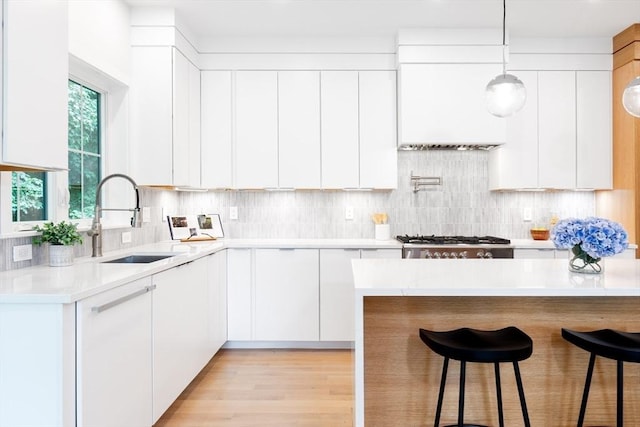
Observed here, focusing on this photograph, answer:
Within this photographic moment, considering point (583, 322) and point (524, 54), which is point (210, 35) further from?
point (583, 322)

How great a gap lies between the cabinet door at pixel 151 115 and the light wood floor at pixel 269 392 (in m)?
1.54

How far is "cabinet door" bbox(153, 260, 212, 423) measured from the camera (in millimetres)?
2217

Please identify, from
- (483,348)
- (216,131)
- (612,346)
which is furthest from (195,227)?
(612,346)

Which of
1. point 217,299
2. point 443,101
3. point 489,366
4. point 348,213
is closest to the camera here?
point 489,366

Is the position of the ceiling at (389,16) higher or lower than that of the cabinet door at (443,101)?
higher

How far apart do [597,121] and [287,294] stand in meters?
3.18

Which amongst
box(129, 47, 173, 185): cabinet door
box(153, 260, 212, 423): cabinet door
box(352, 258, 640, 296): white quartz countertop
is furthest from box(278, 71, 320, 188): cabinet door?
box(352, 258, 640, 296): white quartz countertop

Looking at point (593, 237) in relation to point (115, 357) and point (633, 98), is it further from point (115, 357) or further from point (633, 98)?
point (115, 357)

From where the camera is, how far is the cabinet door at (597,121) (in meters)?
3.73

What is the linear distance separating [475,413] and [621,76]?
3.31 m

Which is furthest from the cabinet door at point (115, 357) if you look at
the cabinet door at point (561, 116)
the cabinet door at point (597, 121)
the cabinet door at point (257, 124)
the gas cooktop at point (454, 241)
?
the cabinet door at point (597, 121)

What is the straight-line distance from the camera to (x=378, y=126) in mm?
3740

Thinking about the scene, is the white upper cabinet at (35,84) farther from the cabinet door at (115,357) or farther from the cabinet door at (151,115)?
the cabinet door at (151,115)

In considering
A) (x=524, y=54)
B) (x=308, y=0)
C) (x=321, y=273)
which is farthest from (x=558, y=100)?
(x=321, y=273)
